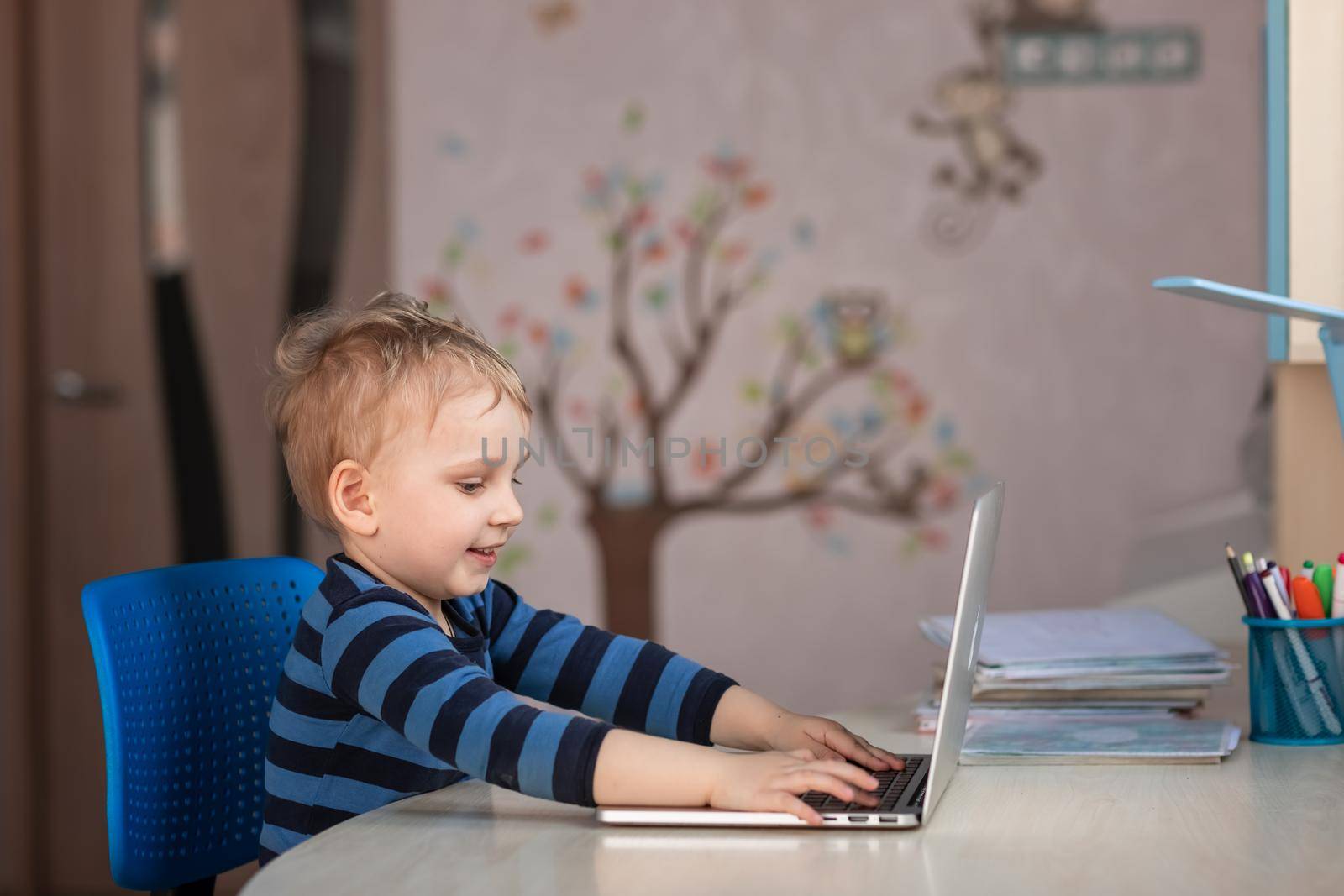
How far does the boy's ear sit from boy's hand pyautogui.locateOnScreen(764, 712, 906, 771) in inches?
12.8

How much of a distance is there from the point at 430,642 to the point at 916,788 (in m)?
0.32

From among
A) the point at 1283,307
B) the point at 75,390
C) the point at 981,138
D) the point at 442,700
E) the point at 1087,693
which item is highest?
the point at 981,138

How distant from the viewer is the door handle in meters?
2.71

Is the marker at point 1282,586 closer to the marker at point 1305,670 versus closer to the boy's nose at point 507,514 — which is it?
the marker at point 1305,670

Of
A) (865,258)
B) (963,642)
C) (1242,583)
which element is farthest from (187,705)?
(865,258)

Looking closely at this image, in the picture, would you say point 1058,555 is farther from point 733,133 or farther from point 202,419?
point 202,419

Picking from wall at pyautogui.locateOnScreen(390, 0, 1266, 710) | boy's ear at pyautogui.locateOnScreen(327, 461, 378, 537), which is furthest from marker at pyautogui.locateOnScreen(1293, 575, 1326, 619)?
wall at pyautogui.locateOnScreen(390, 0, 1266, 710)

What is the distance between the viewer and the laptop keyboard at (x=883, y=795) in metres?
0.81

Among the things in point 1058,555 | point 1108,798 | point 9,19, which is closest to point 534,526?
point 1058,555

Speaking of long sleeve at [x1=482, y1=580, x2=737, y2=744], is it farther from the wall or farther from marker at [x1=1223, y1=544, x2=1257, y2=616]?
the wall

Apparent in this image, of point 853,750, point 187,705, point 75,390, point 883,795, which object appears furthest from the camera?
point 75,390

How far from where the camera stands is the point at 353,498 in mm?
1020

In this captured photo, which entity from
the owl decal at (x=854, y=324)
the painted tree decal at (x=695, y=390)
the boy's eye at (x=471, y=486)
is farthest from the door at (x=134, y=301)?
the boy's eye at (x=471, y=486)

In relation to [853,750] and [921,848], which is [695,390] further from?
[921,848]
